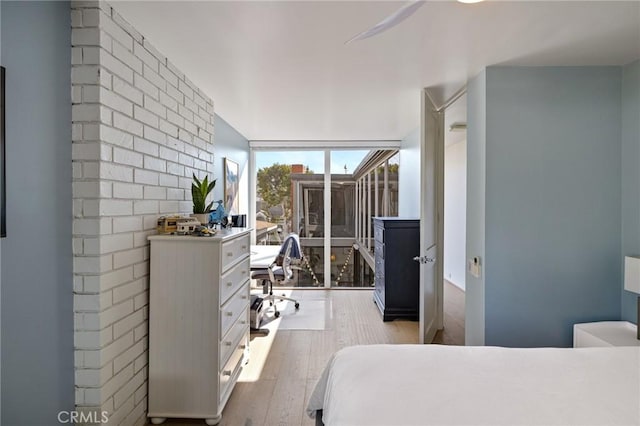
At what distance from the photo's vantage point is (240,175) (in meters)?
4.61

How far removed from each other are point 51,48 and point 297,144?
3810 millimetres

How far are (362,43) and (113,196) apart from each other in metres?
Result: 1.66

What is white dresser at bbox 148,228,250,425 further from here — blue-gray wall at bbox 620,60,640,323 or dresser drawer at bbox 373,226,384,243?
blue-gray wall at bbox 620,60,640,323

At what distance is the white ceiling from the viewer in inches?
→ 63.7

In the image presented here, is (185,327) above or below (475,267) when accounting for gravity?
below

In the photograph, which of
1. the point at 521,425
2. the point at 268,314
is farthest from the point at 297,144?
the point at 521,425

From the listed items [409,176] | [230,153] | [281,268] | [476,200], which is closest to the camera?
[476,200]

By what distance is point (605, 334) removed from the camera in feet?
6.84

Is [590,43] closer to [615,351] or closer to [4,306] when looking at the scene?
[615,351]

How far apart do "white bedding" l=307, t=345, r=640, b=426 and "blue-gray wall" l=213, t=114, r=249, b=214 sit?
105 inches

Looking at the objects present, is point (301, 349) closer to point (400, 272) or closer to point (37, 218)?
point (400, 272)

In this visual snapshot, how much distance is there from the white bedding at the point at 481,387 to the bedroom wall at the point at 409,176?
2773mm

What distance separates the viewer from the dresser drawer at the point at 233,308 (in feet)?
6.68

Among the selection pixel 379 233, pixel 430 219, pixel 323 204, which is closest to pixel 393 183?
pixel 323 204
